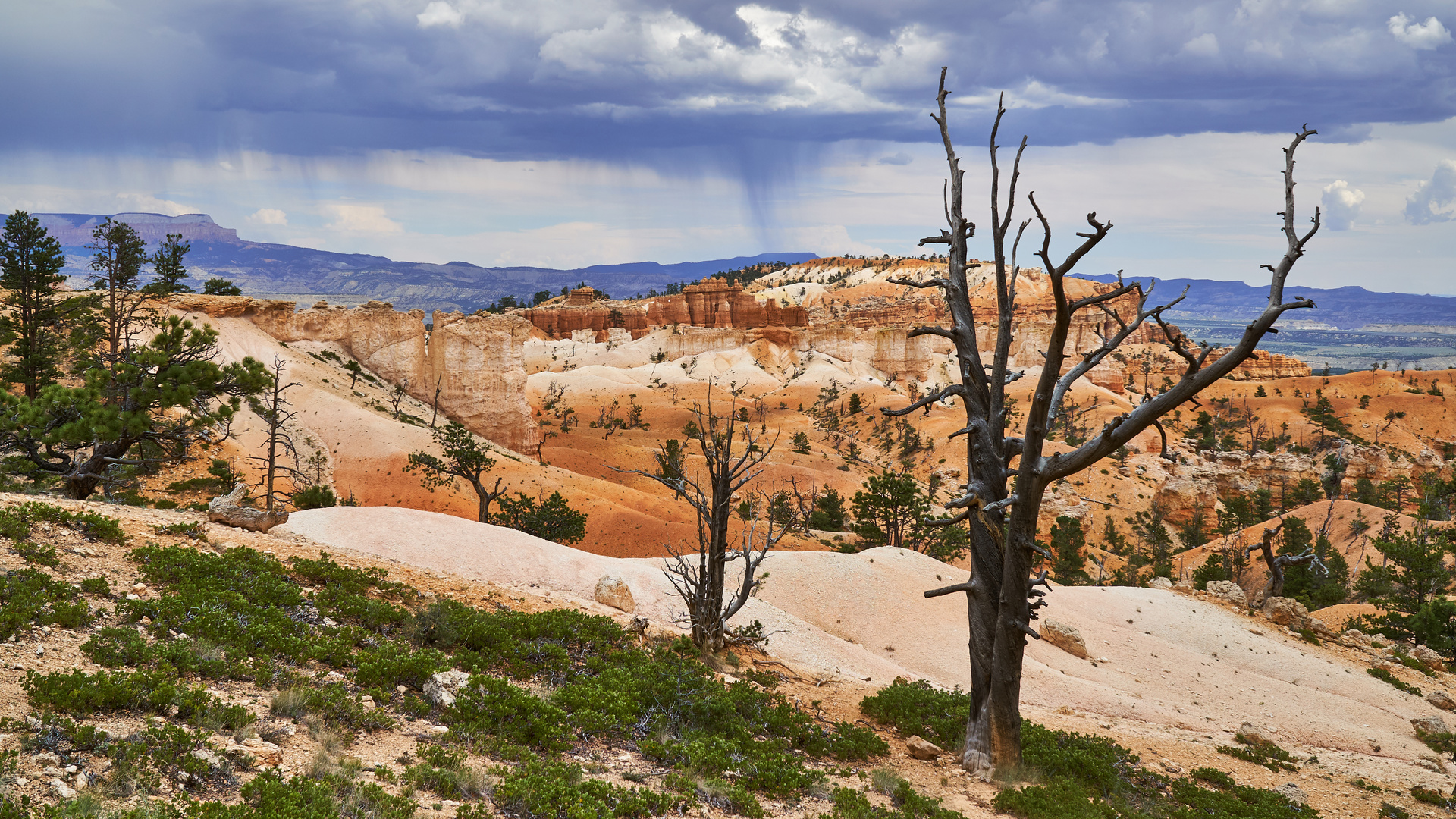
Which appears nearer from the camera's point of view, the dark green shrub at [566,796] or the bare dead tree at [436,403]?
the dark green shrub at [566,796]

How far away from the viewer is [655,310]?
112 meters

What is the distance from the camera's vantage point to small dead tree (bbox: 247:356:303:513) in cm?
2497

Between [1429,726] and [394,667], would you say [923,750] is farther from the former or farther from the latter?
[1429,726]

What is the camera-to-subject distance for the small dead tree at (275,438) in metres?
25.0

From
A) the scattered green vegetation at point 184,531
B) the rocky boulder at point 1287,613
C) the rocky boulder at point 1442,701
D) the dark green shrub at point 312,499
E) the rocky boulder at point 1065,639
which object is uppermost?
the scattered green vegetation at point 184,531

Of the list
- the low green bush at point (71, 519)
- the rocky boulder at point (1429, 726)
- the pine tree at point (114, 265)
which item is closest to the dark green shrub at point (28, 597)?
the low green bush at point (71, 519)

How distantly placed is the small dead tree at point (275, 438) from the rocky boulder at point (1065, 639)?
23.3 m

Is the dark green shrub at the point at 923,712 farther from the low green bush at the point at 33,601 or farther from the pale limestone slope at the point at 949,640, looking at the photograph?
the low green bush at the point at 33,601

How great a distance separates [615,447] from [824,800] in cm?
4552

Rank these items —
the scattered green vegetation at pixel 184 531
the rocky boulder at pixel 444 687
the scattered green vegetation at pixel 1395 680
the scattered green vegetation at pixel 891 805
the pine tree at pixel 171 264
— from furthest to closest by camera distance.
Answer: the pine tree at pixel 171 264
the scattered green vegetation at pixel 1395 680
the scattered green vegetation at pixel 184 531
the rocky boulder at pixel 444 687
the scattered green vegetation at pixel 891 805

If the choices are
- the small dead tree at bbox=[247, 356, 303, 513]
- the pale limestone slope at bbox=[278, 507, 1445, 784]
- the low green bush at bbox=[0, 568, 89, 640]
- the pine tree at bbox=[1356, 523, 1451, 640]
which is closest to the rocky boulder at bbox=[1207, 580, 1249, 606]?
the pale limestone slope at bbox=[278, 507, 1445, 784]

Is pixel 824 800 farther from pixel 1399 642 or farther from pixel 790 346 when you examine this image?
pixel 790 346

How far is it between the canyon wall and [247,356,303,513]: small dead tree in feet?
23.6

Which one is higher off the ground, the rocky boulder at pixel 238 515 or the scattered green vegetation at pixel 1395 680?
the rocky boulder at pixel 238 515
